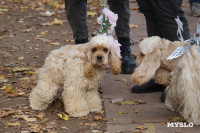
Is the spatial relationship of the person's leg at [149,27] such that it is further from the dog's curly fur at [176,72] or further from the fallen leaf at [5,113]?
the fallen leaf at [5,113]

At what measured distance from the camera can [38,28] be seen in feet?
24.9

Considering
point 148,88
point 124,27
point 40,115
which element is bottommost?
point 40,115

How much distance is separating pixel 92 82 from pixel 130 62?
1195mm

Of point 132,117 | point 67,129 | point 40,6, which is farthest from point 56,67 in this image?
point 40,6

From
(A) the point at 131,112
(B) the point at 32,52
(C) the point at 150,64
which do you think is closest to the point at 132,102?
(A) the point at 131,112

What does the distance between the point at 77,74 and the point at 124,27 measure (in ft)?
4.57

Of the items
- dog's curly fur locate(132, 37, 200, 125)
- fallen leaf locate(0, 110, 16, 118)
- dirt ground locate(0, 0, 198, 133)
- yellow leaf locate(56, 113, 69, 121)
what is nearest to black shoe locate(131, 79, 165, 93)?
dirt ground locate(0, 0, 198, 133)

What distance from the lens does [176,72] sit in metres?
3.17

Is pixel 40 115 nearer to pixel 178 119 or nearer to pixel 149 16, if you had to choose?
pixel 178 119

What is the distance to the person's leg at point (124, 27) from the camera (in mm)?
4457

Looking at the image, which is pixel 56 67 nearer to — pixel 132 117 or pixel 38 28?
pixel 132 117

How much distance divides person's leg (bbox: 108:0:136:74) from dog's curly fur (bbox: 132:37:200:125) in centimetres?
117

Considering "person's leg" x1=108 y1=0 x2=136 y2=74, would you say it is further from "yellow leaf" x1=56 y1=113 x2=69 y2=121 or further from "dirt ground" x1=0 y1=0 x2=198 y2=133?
"yellow leaf" x1=56 y1=113 x2=69 y2=121

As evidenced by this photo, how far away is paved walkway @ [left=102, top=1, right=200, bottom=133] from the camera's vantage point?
3143mm
